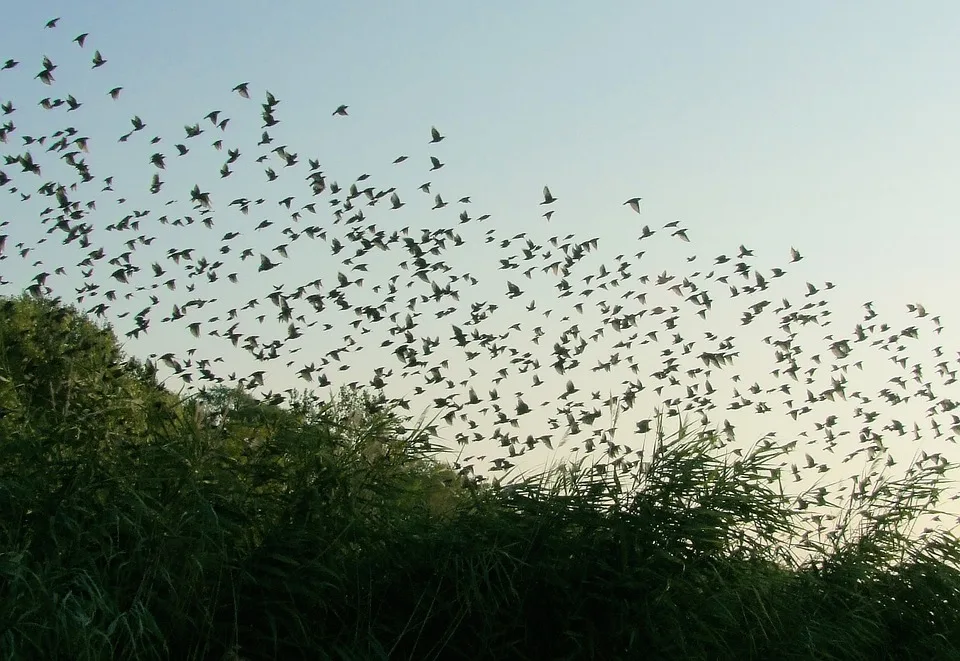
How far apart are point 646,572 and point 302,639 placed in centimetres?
282

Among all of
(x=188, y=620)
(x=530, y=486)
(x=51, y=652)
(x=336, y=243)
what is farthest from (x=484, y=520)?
(x=336, y=243)

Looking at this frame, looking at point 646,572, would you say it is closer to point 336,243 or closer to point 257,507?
point 257,507

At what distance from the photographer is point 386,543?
9633 mm

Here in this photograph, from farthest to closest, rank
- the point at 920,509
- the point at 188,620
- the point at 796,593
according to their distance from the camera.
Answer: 1. the point at 920,509
2. the point at 796,593
3. the point at 188,620

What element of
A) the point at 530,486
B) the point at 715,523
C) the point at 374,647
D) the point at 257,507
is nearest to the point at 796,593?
the point at 715,523

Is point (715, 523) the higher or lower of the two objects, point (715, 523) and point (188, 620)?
the higher

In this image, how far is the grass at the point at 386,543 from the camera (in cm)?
889

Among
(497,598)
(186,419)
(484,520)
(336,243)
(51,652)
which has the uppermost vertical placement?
(336,243)

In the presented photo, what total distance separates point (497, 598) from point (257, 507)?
213 centimetres

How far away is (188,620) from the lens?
8.70 meters

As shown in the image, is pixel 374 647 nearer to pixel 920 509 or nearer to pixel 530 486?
pixel 530 486

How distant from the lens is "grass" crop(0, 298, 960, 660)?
29.2 ft

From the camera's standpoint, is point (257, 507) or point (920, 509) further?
point (920, 509)

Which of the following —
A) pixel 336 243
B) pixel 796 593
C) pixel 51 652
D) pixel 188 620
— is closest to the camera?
pixel 51 652
